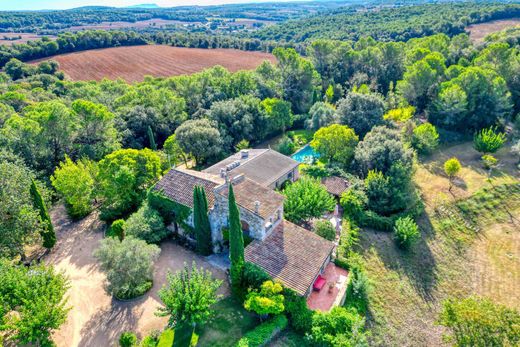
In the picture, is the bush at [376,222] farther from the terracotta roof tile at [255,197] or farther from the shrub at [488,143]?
the shrub at [488,143]

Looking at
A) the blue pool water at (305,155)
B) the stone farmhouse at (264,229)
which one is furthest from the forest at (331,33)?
the stone farmhouse at (264,229)

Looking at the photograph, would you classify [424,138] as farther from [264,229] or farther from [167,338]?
[167,338]

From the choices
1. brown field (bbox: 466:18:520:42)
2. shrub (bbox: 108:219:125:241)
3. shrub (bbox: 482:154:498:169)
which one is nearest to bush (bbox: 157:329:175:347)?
shrub (bbox: 108:219:125:241)

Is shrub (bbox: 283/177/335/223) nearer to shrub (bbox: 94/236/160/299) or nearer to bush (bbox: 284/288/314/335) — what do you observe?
bush (bbox: 284/288/314/335)

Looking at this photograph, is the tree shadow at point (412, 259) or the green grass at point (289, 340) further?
the tree shadow at point (412, 259)

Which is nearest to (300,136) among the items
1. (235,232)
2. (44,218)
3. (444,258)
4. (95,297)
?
(444,258)

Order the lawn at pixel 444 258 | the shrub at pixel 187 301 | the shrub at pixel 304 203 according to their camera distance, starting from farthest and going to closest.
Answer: the shrub at pixel 304 203, the lawn at pixel 444 258, the shrub at pixel 187 301
